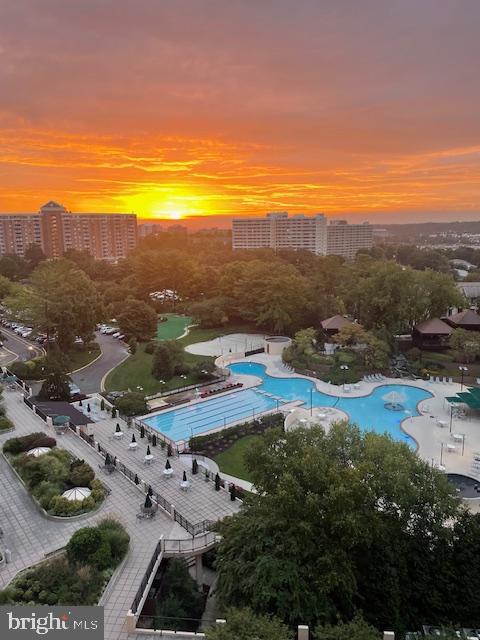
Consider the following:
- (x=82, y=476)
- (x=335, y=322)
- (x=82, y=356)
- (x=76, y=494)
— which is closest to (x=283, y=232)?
(x=335, y=322)

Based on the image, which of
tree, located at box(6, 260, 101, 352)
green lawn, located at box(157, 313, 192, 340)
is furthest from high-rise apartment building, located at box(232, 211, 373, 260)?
tree, located at box(6, 260, 101, 352)

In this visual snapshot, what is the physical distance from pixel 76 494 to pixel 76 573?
3945 mm

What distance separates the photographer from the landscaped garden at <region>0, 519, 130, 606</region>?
11.3 metres

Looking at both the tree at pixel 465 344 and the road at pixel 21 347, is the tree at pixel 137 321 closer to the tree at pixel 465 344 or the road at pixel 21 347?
the road at pixel 21 347

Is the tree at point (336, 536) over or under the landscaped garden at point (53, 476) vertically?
over

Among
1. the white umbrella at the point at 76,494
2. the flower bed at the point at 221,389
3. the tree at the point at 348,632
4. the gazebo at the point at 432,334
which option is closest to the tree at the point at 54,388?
the flower bed at the point at 221,389

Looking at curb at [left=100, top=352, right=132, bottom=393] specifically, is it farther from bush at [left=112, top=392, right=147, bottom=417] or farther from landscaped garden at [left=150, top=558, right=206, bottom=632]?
landscaped garden at [left=150, top=558, right=206, bottom=632]

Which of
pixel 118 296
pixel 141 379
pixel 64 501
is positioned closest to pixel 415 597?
pixel 64 501

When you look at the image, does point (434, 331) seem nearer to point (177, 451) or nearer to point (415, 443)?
point (415, 443)

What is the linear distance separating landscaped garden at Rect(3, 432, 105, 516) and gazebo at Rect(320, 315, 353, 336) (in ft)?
81.7

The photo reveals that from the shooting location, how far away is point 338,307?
138 ft

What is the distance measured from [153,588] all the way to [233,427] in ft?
38.5

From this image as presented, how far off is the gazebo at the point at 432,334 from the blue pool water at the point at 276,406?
7184 millimetres

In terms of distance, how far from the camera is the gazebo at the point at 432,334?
36.5m
